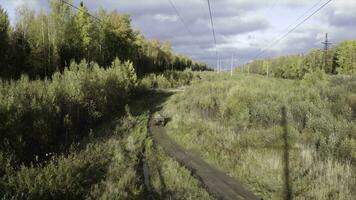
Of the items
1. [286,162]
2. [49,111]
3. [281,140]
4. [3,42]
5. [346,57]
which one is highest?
[346,57]

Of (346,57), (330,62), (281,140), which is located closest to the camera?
(281,140)

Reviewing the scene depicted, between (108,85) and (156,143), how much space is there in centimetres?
1171

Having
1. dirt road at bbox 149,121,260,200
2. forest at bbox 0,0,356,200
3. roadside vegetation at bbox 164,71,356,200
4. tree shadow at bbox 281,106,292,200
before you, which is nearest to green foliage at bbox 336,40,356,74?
forest at bbox 0,0,356,200

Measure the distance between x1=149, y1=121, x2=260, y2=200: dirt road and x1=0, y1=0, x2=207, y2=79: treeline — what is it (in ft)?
37.1

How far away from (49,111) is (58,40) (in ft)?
86.5

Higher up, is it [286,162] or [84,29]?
[84,29]

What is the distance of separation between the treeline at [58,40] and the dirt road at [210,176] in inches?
445

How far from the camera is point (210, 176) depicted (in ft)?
41.5

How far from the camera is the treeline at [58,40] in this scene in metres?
30.7

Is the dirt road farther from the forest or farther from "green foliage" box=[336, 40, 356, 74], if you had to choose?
"green foliage" box=[336, 40, 356, 74]

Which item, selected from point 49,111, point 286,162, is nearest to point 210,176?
point 286,162

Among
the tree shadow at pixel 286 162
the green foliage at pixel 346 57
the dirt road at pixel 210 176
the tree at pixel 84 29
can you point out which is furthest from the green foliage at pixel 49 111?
the green foliage at pixel 346 57

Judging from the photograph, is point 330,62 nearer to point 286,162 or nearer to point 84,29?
point 84,29

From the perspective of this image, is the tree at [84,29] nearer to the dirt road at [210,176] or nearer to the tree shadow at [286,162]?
the dirt road at [210,176]
